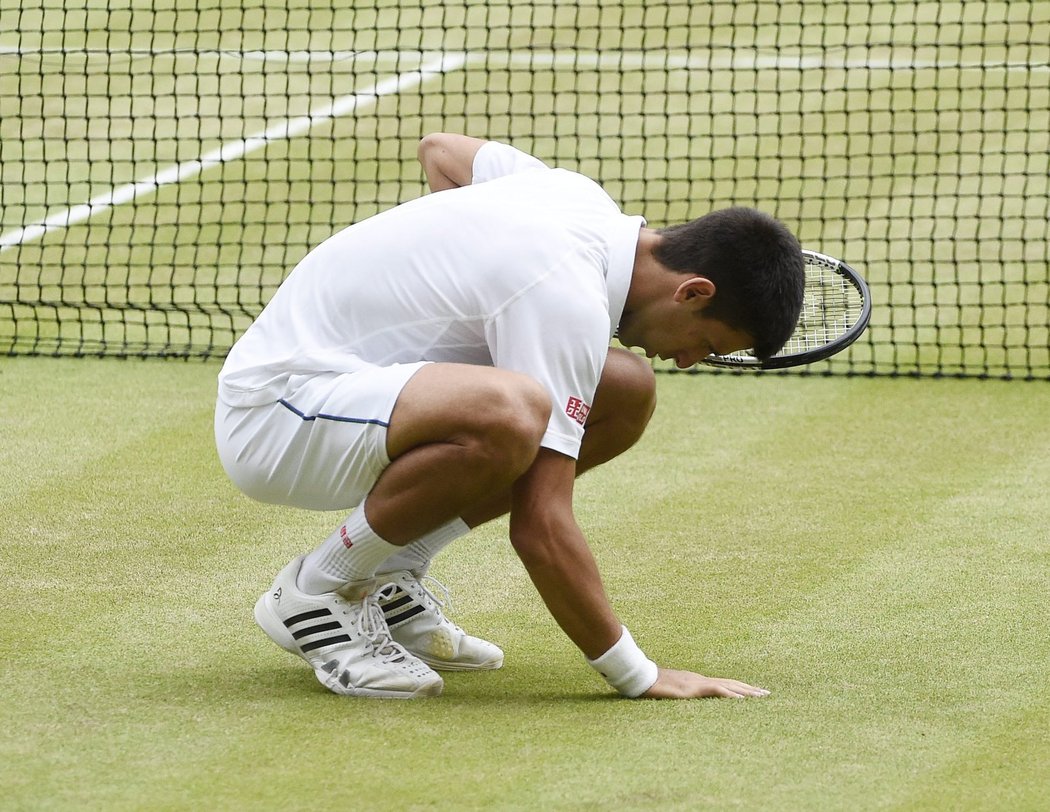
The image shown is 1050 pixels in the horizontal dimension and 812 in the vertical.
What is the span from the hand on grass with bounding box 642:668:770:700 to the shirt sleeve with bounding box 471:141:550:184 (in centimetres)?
124

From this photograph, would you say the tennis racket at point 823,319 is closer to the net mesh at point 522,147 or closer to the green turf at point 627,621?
the green turf at point 627,621

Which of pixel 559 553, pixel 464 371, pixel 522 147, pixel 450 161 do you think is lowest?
pixel 559 553

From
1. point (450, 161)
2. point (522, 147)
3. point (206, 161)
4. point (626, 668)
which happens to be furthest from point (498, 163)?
point (522, 147)

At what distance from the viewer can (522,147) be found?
10.6 meters

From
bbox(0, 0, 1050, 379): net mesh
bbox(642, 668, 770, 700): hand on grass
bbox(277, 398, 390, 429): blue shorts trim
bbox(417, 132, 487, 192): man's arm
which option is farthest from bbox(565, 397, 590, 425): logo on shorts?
bbox(0, 0, 1050, 379): net mesh

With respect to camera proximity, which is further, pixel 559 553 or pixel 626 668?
pixel 626 668

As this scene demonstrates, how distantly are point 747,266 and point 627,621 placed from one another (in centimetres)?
111

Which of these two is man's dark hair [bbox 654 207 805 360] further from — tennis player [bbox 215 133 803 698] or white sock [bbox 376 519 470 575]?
white sock [bbox 376 519 470 575]

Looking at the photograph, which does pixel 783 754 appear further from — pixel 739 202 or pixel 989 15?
pixel 989 15

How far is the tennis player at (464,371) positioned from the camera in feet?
10.8

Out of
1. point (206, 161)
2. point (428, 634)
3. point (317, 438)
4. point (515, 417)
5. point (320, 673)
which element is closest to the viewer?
point (515, 417)

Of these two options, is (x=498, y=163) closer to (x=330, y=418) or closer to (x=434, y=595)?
(x=330, y=418)

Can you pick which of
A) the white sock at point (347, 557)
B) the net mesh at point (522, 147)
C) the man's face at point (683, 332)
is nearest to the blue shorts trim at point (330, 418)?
the white sock at point (347, 557)

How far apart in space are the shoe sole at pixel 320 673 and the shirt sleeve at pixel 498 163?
3.74 feet
